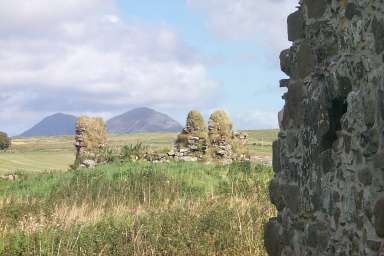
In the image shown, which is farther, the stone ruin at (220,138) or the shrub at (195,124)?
the shrub at (195,124)

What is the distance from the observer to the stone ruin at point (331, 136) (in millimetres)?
3834

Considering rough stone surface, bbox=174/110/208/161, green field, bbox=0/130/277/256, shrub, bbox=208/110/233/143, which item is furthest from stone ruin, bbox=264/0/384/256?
shrub, bbox=208/110/233/143

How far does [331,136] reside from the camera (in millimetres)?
4539

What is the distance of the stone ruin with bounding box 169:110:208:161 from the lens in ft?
89.5

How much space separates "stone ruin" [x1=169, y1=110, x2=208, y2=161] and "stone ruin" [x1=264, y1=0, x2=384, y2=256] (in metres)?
21.1

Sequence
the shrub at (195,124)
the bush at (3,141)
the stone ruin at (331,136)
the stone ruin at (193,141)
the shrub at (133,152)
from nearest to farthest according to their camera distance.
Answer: the stone ruin at (331,136), the shrub at (133,152), the stone ruin at (193,141), the shrub at (195,124), the bush at (3,141)

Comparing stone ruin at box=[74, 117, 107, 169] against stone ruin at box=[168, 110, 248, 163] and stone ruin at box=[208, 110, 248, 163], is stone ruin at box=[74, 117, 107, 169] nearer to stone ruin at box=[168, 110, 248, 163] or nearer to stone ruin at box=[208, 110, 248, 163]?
stone ruin at box=[168, 110, 248, 163]

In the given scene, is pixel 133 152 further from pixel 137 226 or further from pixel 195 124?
pixel 137 226

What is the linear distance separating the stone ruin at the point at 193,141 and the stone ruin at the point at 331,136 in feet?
69.2

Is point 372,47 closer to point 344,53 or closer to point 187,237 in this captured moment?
point 344,53

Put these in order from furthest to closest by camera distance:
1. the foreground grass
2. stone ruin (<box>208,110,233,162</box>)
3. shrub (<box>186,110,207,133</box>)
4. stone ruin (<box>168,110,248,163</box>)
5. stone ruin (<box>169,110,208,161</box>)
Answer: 1. shrub (<box>186,110,207,133</box>)
2. stone ruin (<box>208,110,233,162</box>)
3. stone ruin (<box>168,110,248,163</box>)
4. stone ruin (<box>169,110,208,161</box>)
5. the foreground grass

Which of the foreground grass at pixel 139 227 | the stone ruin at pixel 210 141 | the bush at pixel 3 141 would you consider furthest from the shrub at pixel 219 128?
the bush at pixel 3 141

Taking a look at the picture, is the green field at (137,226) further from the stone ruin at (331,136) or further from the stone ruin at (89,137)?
the stone ruin at (89,137)

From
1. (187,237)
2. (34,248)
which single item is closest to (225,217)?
(187,237)
